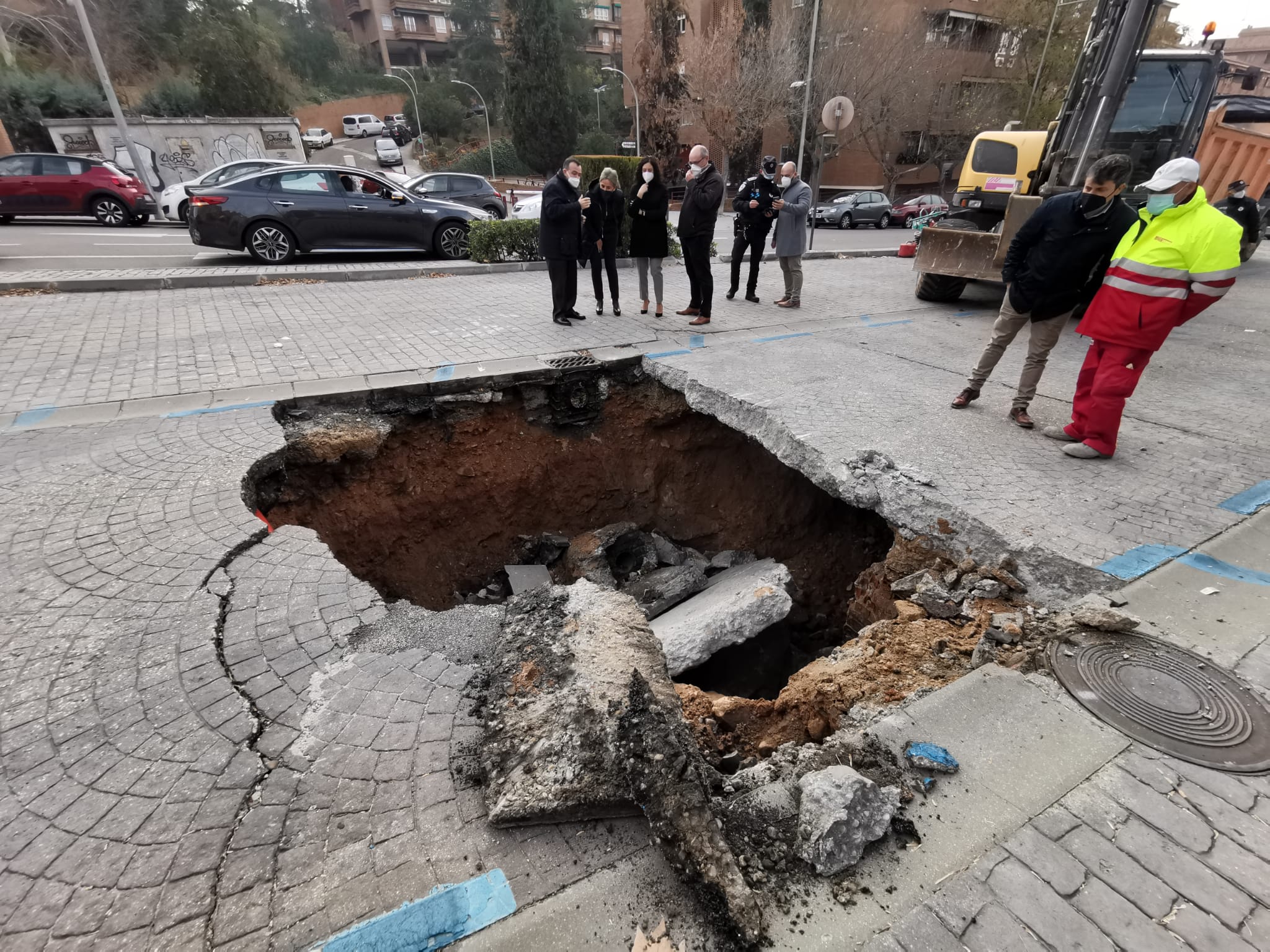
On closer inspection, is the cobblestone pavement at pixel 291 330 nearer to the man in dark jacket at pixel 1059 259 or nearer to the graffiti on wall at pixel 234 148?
the man in dark jacket at pixel 1059 259

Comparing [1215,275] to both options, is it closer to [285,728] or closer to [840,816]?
[840,816]

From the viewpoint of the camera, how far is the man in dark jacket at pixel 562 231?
22.1 ft

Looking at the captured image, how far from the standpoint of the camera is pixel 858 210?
24328 mm

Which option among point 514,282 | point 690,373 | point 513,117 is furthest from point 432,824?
point 513,117

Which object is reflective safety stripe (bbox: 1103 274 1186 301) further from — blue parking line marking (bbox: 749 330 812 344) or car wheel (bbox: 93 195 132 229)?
car wheel (bbox: 93 195 132 229)

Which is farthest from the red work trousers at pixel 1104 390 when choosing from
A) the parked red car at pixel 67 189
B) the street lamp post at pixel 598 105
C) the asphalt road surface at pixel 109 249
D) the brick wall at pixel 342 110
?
the brick wall at pixel 342 110

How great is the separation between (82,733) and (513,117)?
38.7 metres

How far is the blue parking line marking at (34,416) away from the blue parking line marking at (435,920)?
5020 millimetres

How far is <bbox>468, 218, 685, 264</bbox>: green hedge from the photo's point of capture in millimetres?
11141

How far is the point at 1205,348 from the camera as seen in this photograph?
24.2 ft

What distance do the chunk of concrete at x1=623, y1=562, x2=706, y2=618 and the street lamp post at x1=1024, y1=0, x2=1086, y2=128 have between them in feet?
103

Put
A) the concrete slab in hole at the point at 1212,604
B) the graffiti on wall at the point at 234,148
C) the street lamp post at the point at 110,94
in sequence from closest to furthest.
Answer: the concrete slab in hole at the point at 1212,604, the street lamp post at the point at 110,94, the graffiti on wall at the point at 234,148

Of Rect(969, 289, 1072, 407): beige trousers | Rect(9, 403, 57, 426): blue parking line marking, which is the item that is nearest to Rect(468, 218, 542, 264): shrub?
Rect(9, 403, 57, 426): blue parking line marking

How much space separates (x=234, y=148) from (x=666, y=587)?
27.9 metres
